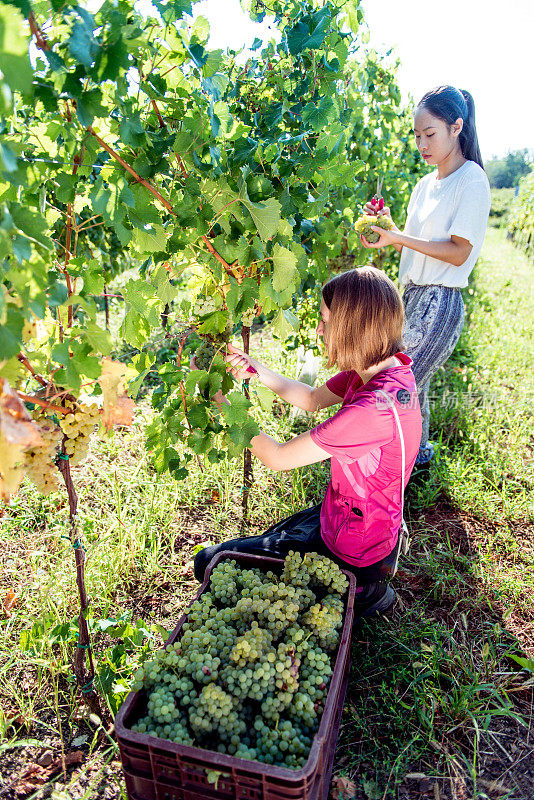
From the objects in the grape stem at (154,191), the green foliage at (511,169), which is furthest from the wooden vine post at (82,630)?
the green foliage at (511,169)

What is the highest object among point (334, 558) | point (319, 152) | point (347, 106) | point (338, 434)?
point (347, 106)

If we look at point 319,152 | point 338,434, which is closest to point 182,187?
point 319,152

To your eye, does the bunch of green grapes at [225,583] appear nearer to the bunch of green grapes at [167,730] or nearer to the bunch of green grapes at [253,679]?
the bunch of green grapes at [253,679]

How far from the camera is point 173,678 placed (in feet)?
4.58

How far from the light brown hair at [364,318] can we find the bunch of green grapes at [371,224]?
3.21 feet

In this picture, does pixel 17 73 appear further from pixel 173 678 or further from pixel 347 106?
pixel 347 106

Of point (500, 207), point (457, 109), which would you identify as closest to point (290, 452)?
point (457, 109)

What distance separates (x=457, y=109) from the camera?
8.15ft

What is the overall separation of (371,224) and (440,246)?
14.5 inches

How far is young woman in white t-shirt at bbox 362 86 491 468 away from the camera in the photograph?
2533 mm

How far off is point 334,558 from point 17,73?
1.66m

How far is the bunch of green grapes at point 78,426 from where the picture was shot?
1.38m

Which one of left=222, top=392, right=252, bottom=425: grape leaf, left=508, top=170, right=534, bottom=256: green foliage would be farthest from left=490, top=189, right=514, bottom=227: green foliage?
left=222, top=392, right=252, bottom=425: grape leaf

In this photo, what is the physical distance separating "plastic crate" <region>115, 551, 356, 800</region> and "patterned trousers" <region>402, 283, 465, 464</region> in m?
1.84
